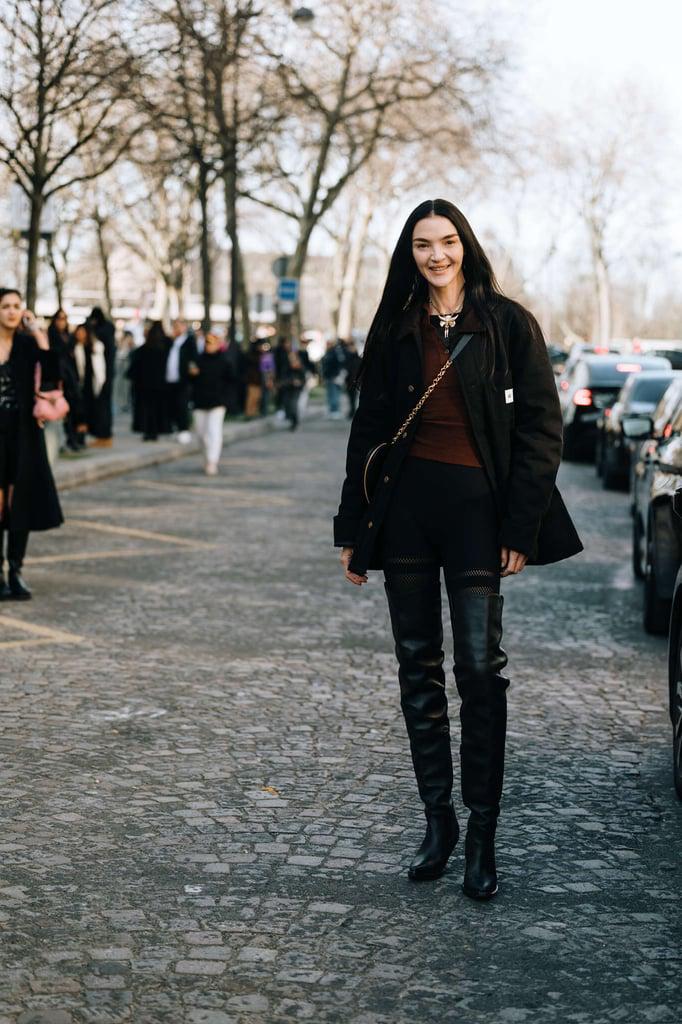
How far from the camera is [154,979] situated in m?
3.85

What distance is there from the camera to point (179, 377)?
23.5m

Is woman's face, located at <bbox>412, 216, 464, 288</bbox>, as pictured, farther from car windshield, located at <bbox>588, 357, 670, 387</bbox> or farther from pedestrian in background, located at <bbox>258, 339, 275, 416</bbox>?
pedestrian in background, located at <bbox>258, 339, 275, 416</bbox>

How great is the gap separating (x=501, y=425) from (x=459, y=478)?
7.1 inches

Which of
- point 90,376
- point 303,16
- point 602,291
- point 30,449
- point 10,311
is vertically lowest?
point 90,376

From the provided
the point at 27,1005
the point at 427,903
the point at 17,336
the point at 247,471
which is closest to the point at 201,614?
the point at 17,336

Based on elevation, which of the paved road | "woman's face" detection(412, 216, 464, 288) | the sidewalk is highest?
"woman's face" detection(412, 216, 464, 288)

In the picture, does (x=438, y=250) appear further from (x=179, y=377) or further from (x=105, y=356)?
(x=179, y=377)

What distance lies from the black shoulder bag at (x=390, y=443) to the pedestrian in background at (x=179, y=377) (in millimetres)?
16034

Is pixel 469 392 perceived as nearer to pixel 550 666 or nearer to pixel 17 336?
pixel 550 666

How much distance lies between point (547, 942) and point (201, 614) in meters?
5.63

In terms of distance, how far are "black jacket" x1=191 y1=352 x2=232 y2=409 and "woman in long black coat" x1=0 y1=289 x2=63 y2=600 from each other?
10096 mm

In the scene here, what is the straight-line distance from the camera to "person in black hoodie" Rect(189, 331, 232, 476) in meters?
20.1

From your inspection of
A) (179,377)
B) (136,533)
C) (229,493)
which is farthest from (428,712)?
(179,377)

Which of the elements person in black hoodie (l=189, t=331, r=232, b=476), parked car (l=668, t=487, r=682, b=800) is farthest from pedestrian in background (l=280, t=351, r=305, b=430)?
parked car (l=668, t=487, r=682, b=800)
